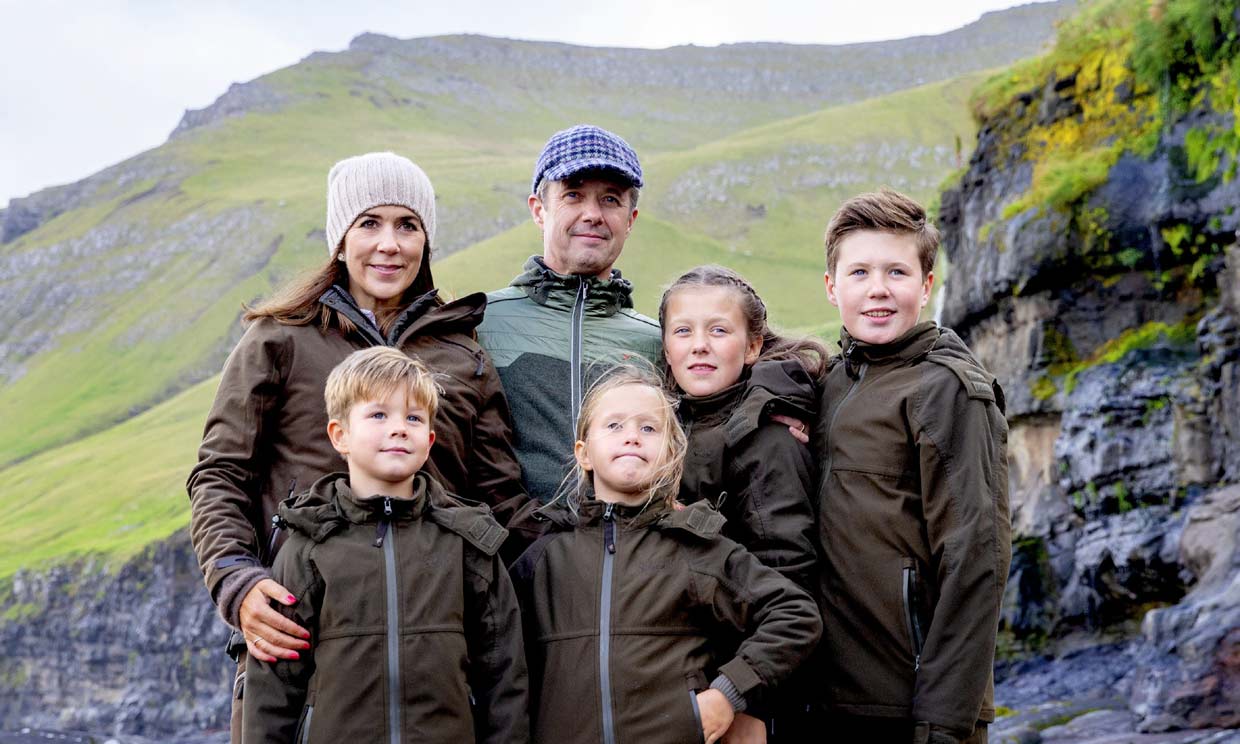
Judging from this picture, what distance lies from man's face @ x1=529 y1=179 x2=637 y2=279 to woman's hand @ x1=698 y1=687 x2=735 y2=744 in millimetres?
2561

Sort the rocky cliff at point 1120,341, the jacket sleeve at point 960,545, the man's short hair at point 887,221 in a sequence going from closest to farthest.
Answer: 1. the jacket sleeve at point 960,545
2. the man's short hair at point 887,221
3. the rocky cliff at point 1120,341

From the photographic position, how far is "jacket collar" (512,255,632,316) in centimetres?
618

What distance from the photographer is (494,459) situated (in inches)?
216

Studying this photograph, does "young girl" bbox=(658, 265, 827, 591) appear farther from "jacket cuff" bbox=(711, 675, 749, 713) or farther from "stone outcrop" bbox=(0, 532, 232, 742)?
"stone outcrop" bbox=(0, 532, 232, 742)

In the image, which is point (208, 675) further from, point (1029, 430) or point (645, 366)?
point (645, 366)

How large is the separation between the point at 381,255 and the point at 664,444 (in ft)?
5.49

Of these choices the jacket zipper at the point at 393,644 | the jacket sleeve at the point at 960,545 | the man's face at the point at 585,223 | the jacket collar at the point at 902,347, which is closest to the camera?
the jacket zipper at the point at 393,644

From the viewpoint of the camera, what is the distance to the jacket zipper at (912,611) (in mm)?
4730

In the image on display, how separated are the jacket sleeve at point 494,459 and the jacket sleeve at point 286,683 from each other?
1.12 metres

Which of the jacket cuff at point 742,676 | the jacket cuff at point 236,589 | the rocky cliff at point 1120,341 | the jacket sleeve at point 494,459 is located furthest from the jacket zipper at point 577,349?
the rocky cliff at point 1120,341

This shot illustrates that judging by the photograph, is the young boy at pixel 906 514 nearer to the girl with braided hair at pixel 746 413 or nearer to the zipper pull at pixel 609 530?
the girl with braided hair at pixel 746 413

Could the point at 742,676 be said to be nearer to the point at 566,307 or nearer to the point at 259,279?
the point at 566,307

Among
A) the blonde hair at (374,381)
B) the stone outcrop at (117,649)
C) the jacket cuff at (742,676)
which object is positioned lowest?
the stone outcrop at (117,649)

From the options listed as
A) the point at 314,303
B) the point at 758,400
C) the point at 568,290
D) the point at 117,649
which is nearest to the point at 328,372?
the point at 314,303
